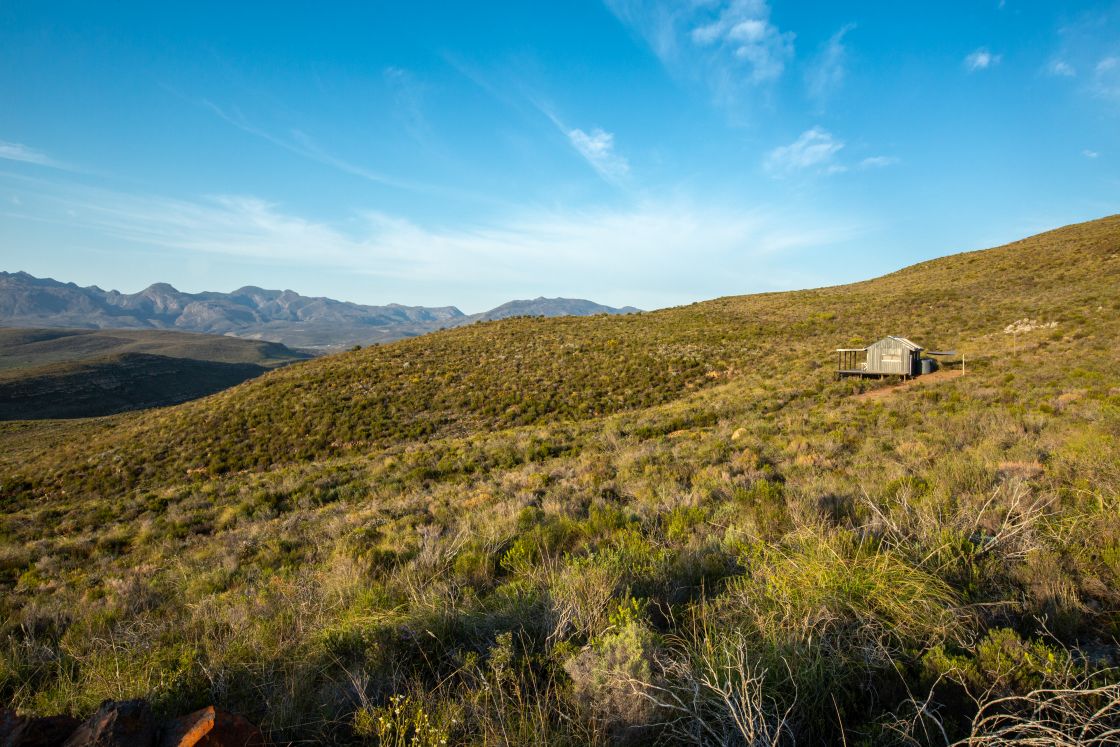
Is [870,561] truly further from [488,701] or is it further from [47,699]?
[47,699]

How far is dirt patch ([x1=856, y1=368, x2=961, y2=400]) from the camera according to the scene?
17900mm

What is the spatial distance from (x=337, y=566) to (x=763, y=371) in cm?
2569

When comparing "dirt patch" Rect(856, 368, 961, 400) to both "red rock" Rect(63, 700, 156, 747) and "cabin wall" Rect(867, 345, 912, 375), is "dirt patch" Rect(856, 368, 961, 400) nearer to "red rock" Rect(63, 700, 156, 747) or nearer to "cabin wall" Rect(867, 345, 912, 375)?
"cabin wall" Rect(867, 345, 912, 375)

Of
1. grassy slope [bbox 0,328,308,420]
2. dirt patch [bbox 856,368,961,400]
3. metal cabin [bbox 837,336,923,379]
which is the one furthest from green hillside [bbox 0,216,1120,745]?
grassy slope [bbox 0,328,308,420]

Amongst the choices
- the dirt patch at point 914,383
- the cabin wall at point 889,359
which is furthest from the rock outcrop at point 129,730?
the cabin wall at point 889,359

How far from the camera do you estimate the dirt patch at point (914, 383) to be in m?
17.9

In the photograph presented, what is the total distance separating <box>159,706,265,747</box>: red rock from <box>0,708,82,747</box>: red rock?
49 cm

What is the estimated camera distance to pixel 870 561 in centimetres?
355

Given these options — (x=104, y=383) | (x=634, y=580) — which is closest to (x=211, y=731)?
(x=634, y=580)

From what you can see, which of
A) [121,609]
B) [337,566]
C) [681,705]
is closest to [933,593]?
[681,705]

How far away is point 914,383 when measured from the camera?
19.0 m

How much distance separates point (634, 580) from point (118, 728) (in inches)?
125

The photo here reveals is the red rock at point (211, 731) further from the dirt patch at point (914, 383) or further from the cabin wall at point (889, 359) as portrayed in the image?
the cabin wall at point (889, 359)

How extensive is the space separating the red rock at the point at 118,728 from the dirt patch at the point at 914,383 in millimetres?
20094
